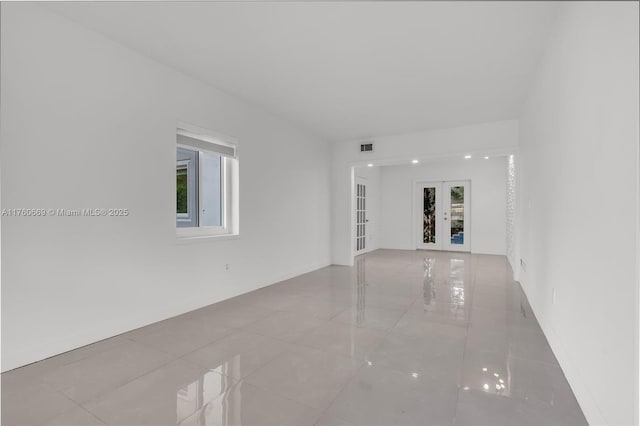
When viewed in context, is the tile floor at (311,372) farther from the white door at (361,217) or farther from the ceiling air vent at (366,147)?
the white door at (361,217)

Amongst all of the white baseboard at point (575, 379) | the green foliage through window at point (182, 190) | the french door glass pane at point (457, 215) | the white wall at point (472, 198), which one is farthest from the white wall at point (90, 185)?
the french door glass pane at point (457, 215)

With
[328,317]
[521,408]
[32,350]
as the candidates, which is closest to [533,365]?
[521,408]

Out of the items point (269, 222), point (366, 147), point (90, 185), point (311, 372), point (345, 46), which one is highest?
point (345, 46)

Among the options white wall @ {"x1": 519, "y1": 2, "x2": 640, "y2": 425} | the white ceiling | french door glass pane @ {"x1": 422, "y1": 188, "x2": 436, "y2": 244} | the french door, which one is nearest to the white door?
the french door

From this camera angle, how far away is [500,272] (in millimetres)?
5707

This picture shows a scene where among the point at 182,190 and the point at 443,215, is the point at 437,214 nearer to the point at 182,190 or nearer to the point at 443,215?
the point at 443,215

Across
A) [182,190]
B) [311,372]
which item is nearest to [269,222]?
[182,190]

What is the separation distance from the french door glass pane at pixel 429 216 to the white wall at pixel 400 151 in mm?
3399

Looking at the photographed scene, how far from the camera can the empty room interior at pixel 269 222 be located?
168 cm

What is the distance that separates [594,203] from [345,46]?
225cm

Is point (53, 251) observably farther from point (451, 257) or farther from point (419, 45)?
point (451, 257)

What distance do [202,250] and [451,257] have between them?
6.01 metres

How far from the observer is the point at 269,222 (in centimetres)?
478

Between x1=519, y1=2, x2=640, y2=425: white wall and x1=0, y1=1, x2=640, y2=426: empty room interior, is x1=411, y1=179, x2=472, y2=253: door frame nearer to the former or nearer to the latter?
x1=0, y1=1, x2=640, y2=426: empty room interior
